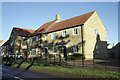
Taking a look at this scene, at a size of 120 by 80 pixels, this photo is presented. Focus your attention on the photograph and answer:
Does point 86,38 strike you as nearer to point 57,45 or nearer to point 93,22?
point 93,22

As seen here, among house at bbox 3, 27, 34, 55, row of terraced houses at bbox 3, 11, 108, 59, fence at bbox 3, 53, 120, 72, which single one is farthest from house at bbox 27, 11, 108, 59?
house at bbox 3, 27, 34, 55

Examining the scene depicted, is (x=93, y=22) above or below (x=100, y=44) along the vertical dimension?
above

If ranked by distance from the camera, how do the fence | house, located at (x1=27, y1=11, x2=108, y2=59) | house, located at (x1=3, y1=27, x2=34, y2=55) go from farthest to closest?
1. house, located at (x1=3, y1=27, x2=34, y2=55)
2. house, located at (x1=27, y1=11, x2=108, y2=59)
3. the fence

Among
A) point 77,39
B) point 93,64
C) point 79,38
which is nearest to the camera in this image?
point 93,64

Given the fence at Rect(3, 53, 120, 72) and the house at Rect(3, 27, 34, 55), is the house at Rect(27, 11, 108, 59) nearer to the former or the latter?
the fence at Rect(3, 53, 120, 72)

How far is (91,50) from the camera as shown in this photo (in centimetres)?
2805

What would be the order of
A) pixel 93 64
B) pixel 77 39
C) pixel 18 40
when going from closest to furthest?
pixel 93 64 < pixel 77 39 < pixel 18 40

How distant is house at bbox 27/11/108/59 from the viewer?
27297mm

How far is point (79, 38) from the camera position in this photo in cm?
2758

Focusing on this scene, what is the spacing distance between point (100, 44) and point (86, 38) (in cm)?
548

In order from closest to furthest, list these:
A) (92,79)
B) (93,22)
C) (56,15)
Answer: (92,79) < (93,22) < (56,15)

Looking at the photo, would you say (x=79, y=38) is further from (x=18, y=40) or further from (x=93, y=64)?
(x=18, y=40)

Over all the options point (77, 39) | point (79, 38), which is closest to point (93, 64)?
point (79, 38)

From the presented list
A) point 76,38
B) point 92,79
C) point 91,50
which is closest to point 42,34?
point 76,38
